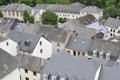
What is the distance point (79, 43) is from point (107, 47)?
18.7ft

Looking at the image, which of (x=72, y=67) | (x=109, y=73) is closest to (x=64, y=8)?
(x=72, y=67)

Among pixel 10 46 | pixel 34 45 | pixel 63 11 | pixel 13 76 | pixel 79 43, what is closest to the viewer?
pixel 13 76

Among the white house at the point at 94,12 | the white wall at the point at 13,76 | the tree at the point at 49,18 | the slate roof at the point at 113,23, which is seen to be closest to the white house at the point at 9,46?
the white wall at the point at 13,76

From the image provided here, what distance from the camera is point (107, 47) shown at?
43438 mm

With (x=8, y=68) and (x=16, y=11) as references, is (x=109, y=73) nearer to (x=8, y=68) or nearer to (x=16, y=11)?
(x=8, y=68)

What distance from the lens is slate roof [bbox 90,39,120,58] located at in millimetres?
42172

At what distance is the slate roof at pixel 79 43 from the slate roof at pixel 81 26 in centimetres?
741

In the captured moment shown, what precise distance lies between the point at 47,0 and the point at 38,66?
62299mm

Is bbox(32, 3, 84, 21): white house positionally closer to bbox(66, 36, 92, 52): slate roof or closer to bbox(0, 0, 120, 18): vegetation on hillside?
bbox(0, 0, 120, 18): vegetation on hillside

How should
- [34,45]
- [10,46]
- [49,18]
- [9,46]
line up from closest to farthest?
[9,46] < [10,46] < [34,45] < [49,18]

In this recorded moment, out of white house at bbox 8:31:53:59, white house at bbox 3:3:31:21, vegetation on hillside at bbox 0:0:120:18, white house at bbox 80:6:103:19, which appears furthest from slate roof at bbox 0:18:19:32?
vegetation on hillside at bbox 0:0:120:18

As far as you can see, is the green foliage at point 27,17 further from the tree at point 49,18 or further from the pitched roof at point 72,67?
the pitched roof at point 72,67

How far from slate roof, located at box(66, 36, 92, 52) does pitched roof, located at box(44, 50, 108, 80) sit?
43.2 ft

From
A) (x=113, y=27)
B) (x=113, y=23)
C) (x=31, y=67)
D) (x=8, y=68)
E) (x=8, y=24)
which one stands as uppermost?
(x=8, y=68)
